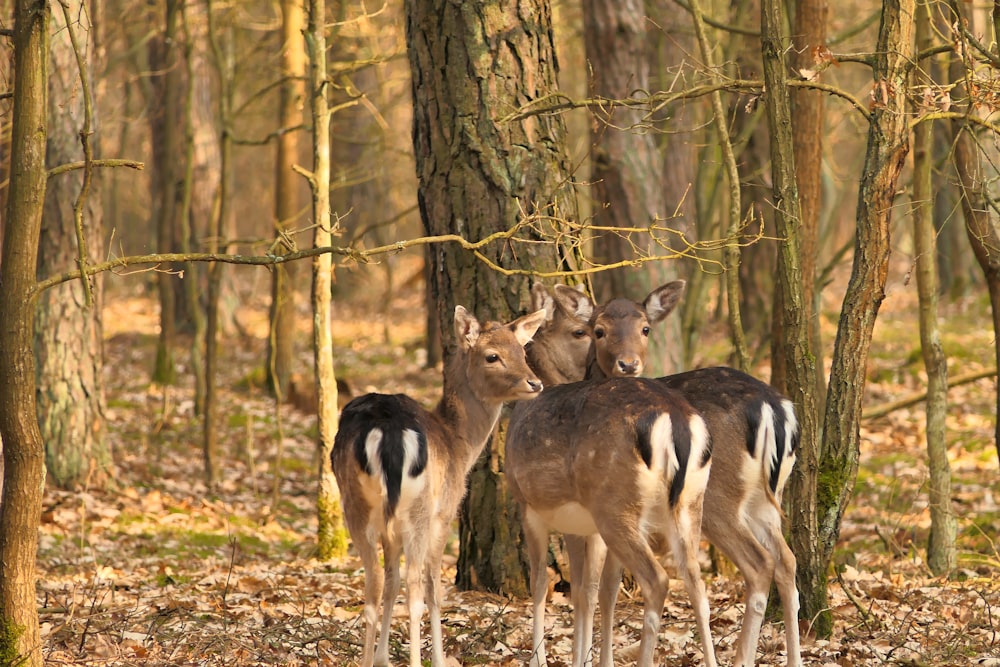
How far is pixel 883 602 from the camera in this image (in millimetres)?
7129

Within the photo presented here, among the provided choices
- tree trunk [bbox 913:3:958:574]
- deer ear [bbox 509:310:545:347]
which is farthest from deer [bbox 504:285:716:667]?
tree trunk [bbox 913:3:958:574]

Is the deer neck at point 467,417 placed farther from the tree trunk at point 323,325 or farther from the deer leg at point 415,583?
the tree trunk at point 323,325

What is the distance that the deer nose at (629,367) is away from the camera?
22.8 ft

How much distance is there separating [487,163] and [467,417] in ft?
5.82

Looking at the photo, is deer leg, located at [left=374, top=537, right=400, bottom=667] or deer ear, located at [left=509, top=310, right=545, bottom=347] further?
deer ear, located at [left=509, top=310, right=545, bottom=347]

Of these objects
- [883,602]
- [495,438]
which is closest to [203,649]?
[495,438]

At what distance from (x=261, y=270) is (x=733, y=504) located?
24585 millimetres

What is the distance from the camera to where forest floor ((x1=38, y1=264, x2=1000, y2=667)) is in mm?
6242

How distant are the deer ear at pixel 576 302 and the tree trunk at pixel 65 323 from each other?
5.67 metres

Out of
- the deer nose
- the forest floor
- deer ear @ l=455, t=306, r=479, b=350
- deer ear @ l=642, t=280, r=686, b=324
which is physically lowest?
the forest floor

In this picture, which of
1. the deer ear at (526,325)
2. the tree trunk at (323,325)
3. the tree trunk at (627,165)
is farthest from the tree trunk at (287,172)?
the deer ear at (526,325)

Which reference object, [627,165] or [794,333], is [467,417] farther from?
[627,165]

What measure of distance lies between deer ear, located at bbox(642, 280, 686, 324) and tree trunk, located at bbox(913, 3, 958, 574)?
2.01 m

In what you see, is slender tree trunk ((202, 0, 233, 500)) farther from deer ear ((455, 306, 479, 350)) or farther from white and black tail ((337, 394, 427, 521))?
white and black tail ((337, 394, 427, 521))
